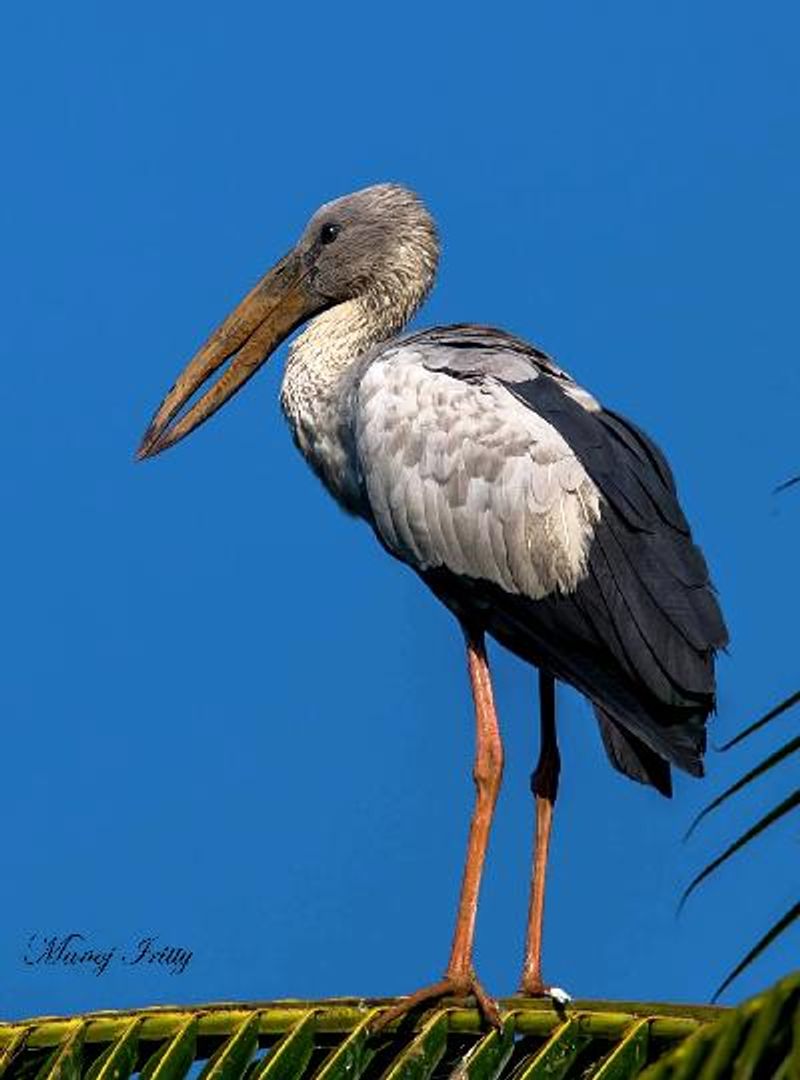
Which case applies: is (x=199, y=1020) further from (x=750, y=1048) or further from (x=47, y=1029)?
(x=750, y=1048)

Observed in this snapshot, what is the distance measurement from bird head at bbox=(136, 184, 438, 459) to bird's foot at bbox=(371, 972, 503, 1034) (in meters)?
3.41

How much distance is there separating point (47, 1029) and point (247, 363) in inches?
173

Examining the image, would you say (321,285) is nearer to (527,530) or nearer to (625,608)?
(527,530)

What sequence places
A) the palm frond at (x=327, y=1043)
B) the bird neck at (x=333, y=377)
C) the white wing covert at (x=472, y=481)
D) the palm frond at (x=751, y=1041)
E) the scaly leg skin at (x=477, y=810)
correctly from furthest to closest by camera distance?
1. the bird neck at (x=333, y=377)
2. the white wing covert at (x=472, y=481)
3. the scaly leg skin at (x=477, y=810)
4. the palm frond at (x=327, y=1043)
5. the palm frond at (x=751, y=1041)

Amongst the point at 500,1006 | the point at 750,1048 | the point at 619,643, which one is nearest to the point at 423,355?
the point at 619,643

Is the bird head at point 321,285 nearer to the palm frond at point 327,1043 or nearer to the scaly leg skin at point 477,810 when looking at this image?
the scaly leg skin at point 477,810

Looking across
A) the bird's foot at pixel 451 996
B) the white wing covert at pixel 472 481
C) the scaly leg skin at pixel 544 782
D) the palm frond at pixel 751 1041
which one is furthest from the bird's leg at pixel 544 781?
the palm frond at pixel 751 1041

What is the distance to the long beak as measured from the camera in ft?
28.7

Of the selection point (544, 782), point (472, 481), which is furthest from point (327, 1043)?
point (472, 481)

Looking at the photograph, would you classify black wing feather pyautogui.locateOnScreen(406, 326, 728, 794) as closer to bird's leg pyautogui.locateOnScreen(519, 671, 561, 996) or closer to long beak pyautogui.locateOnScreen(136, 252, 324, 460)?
bird's leg pyautogui.locateOnScreen(519, 671, 561, 996)

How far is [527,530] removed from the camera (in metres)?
6.82

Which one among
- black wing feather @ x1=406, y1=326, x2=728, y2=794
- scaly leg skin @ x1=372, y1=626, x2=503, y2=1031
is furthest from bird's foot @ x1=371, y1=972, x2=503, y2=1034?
black wing feather @ x1=406, y1=326, x2=728, y2=794

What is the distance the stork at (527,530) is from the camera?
247 inches

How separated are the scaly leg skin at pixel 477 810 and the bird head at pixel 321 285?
1.89 m
